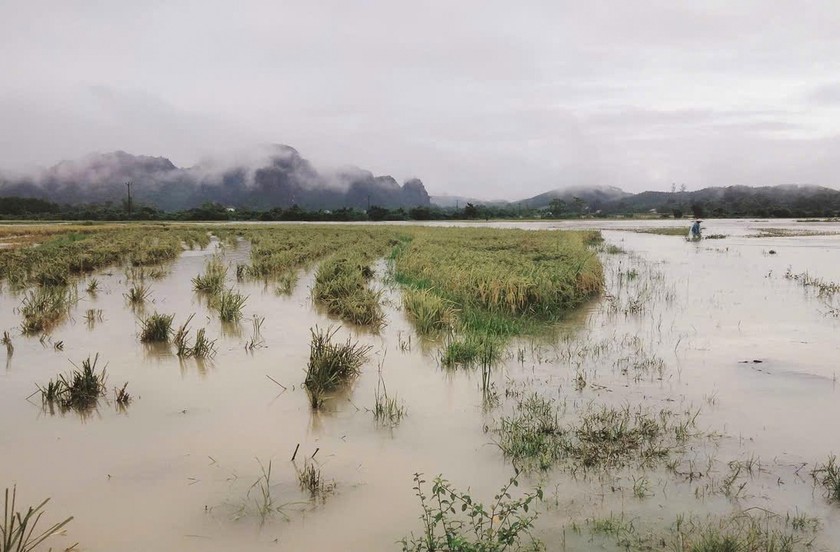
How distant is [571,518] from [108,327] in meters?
8.97

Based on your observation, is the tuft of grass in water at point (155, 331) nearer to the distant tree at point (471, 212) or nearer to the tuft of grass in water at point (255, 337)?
the tuft of grass in water at point (255, 337)

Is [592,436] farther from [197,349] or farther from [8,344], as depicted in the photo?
[8,344]

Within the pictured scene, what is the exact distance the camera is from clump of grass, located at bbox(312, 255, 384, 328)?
999 cm

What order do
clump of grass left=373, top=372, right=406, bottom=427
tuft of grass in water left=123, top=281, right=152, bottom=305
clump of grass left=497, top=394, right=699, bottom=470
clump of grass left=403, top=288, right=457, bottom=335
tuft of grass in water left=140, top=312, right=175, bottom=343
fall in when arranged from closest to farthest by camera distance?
1. clump of grass left=497, top=394, right=699, bottom=470
2. clump of grass left=373, top=372, right=406, bottom=427
3. tuft of grass in water left=140, top=312, right=175, bottom=343
4. clump of grass left=403, top=288, right=457, bottom=335
5. tuft of grass in water left=123, top=281, right=152, bottom=305

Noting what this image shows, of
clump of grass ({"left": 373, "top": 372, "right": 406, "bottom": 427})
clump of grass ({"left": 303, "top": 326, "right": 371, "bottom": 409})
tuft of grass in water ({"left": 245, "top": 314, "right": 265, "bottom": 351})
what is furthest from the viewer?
tuft of grass in water ({"left": 245, "top": 314, "right": 265, "bottom": 351})

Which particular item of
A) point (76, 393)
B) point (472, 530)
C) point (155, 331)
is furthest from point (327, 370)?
point (155, 331)

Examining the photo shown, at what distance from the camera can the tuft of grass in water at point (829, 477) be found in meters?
3.72

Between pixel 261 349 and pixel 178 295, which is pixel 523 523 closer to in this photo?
pixel 261 349

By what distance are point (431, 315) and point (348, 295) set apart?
3080mm

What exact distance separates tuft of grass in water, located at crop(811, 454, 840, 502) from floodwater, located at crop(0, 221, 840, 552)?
80mm

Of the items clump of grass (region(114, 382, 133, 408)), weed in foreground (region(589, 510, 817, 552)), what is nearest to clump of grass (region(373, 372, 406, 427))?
weed in foreground (region(589, 510, 817, 552))

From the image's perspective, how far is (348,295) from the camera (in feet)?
39.1

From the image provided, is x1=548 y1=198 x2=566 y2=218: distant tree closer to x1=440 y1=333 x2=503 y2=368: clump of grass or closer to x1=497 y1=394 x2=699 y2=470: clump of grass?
x1=440 y1=333 x2=503 y2=368: clump of grass

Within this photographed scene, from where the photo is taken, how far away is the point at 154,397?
19.2 ft
